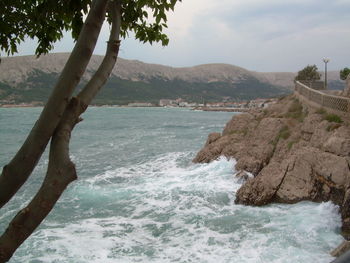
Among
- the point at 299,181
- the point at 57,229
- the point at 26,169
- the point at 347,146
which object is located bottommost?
the point at 57,229

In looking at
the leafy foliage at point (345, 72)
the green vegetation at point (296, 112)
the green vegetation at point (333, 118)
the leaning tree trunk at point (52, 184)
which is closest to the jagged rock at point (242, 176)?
the green vegetation at point (333, 118)

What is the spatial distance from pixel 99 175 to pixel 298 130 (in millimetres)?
12888

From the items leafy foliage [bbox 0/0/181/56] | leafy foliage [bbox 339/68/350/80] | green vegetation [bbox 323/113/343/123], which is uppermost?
leafy foliage [bbox 339/68/350/80]

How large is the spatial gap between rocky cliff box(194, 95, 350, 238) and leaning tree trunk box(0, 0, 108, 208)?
11.9 m

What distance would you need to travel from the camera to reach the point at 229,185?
1902cm

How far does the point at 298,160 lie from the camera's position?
53.1 ft

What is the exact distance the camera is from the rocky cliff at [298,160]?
14.4m

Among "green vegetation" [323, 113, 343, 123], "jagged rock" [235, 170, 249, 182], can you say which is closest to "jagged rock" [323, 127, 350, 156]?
"green vegetation" [323, 113, 343, 123]

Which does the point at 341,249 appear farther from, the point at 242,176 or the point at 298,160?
the point at 242,176

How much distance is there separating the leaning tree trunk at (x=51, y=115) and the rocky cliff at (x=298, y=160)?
11.9 m

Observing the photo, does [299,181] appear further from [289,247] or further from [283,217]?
[289,247]

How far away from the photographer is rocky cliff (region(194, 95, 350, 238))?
1442 cm

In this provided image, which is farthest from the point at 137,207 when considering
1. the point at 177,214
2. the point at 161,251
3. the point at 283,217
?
the point at 283,217

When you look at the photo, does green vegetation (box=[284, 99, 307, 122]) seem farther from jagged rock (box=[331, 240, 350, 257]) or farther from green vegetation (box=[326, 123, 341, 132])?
jagged rock (box=[331, 240, 350, 257])
